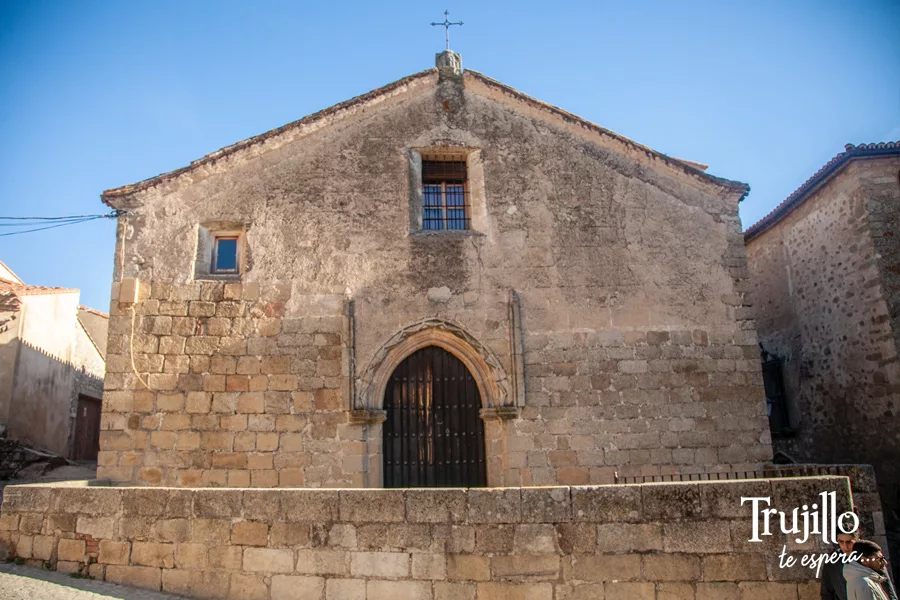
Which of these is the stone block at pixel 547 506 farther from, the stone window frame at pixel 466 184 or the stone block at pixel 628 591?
the stone window frame at pixel 466 184

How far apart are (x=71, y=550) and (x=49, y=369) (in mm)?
10428

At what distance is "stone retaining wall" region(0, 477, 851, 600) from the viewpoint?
17.1 ft

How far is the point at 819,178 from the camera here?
11.9 meters

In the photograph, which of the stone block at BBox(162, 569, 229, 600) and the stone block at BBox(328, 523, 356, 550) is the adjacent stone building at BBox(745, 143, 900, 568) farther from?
the stone block at BBox(162, 569, 229, 600)

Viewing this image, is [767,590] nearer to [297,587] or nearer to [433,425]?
[297,587]

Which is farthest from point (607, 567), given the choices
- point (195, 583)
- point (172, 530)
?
point (172, 530)

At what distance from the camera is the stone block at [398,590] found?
17.3ft

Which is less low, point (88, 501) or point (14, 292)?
point (14, 292)

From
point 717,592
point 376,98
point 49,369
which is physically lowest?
point 717,592

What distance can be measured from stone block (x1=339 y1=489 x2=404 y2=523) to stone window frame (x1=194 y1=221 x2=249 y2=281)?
16.7 feet

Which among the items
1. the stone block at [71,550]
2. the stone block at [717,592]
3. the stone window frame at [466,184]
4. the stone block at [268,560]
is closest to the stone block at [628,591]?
the stone block at [717,592]

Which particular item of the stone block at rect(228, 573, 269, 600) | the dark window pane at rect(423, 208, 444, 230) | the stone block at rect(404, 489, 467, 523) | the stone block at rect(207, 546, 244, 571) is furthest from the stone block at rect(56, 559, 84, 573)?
the dark window pane at rect(423, 208, 444, 230)

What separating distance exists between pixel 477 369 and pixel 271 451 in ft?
10.2

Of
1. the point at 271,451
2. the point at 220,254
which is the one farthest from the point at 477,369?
the point at 220,254
